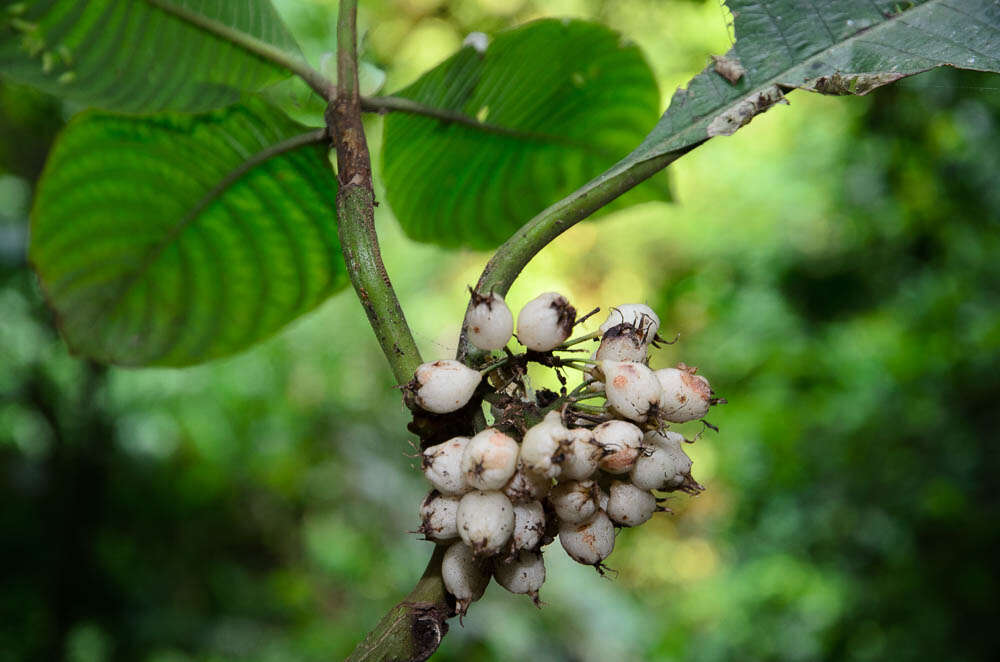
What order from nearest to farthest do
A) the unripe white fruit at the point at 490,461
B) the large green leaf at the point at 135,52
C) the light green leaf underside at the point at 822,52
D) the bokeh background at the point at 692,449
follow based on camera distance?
the unripe white fruit at the point at 490,461, the light green leaf underside at the point at 822,52, the large green leaf at the point at 135,52, the bokeh background at the point at 692,449

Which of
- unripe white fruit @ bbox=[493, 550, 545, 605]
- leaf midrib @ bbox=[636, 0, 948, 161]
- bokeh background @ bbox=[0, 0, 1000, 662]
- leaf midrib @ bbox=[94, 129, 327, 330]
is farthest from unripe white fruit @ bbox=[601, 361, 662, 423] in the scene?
bokeh background @ bbox=[0, 0, 1000, 662]

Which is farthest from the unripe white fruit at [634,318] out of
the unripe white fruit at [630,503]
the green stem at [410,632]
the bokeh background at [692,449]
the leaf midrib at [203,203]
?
the bokeh background at [692,449]

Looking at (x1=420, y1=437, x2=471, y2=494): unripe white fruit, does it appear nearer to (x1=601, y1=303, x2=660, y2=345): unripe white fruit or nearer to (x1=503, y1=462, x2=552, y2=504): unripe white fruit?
(x1=503, y1=462, x2=552, y2=504): unripe white fruit

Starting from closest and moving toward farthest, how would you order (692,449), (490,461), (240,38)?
1. (490,461)
2. (240,38)
3. (692,449)

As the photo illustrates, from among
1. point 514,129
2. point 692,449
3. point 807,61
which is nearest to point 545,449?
point 807,61

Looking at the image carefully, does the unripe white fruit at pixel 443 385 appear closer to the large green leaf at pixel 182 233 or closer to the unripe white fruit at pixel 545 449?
the unripe white fruit at pixel 545 449

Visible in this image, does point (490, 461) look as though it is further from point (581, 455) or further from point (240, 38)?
point (240, 38)
